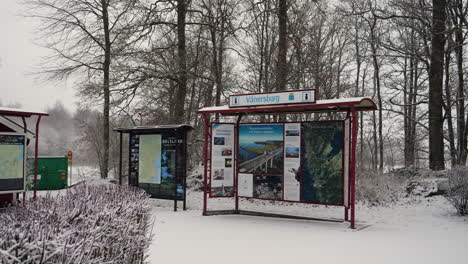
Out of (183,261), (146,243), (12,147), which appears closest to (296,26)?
(12,147)

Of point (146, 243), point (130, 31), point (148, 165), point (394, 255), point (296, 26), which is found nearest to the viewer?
point (146, 243)

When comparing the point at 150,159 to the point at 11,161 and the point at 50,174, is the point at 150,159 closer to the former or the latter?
the point at 11,161

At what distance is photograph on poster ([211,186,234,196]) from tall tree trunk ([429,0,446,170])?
8948 millimetres

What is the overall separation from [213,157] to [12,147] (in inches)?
202

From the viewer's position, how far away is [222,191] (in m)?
9.89

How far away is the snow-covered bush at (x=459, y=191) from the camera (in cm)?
906

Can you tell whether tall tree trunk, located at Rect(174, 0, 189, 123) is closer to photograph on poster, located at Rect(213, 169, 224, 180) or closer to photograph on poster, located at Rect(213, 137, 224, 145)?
photograph on poster, located at Rect(213, 137, 224, 145)

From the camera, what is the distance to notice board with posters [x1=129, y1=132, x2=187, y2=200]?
1052cm

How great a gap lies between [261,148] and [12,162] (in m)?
6.38

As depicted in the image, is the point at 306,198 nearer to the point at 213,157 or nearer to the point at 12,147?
the point at 213,157

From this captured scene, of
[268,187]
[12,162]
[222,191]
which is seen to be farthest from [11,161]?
[268,187]

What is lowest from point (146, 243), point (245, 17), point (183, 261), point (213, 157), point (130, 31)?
point (183, 261)

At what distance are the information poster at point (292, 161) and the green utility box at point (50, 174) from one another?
1206cm

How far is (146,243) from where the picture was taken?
3.45 metres
